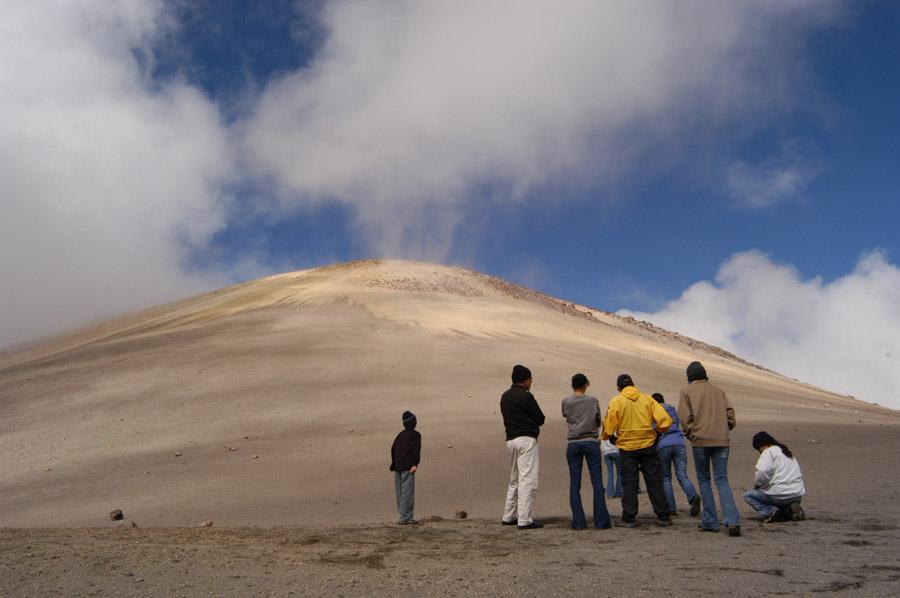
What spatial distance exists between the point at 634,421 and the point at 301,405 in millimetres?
13163

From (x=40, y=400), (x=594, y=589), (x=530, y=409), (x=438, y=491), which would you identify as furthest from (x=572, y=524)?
(x=40, y=400)

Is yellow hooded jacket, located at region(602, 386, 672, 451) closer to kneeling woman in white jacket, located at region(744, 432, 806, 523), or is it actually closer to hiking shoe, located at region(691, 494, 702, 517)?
kneeling woman in white jacket, located at region(744, 432, 806, 523)

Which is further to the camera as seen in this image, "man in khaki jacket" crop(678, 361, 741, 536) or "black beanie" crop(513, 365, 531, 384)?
"black beanie" crop(513, 365, 531, 384)

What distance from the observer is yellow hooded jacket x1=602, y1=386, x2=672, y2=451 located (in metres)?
9.16

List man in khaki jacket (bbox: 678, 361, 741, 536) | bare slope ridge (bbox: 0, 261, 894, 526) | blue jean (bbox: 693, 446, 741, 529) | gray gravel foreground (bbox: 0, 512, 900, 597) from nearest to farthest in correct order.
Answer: gray gravel foreground (bbox: 0, 512, 900, 597) → blue jean (bbox: 693, 446, 741, 529) → man in khaki jacket (bbox: 678, 361, 741, 536) → bare slope ridge (bbox: 0, 261, 894, 526)

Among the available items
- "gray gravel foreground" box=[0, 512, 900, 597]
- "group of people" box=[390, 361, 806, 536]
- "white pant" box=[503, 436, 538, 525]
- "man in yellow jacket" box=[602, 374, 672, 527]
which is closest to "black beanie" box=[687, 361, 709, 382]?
"group of people" box=[390, 361, 806, 536]

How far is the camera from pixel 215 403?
2078 centimetres

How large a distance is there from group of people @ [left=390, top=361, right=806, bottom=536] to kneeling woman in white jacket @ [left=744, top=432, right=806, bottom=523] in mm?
12

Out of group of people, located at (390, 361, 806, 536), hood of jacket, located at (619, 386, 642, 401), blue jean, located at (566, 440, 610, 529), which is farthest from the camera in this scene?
hood of jacket, located at (619, 386, 642, 401)

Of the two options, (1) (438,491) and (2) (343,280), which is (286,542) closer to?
(1) (438,491)

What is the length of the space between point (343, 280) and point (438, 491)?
3290 centimetres

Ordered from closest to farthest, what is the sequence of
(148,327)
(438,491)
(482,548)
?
(482,548), (438,491), (148,327)

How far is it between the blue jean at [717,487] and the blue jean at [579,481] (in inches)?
44.7

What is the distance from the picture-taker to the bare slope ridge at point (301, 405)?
41.9ft
